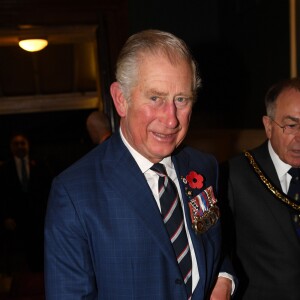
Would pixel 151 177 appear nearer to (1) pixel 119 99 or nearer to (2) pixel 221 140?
(1) pixel 119 99

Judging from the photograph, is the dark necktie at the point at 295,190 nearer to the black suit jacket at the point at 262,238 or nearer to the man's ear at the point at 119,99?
the black suit jacket at the point at 262,238

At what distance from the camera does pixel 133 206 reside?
133cm

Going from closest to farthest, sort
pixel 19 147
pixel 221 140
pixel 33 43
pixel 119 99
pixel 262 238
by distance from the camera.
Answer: pixel 119 99 < pixel 262 238 < pixel 221 140 < pixel 33 43 < pixel 19 147

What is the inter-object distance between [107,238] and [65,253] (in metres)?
0.13

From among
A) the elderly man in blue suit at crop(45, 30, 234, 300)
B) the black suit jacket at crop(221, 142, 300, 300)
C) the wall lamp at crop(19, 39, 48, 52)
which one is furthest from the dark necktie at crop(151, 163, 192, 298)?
the wall lamp at crop(19, 39, 48, 52)

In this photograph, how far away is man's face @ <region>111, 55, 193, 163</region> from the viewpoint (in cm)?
128

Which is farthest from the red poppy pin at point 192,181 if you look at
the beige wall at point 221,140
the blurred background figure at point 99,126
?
the beige wall at point 221,140

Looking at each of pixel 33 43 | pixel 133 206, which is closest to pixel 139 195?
pixel 133 206

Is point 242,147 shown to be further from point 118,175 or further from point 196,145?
point 118,175

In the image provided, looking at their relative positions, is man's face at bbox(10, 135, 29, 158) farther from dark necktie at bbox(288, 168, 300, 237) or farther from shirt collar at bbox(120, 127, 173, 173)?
shirt collar at bbox(120, 127, 173, 173)

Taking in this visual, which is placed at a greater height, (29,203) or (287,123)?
(287,123)

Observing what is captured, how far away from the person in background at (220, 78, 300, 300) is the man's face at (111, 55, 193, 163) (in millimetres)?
762

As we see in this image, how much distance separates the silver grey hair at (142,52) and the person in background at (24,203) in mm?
4032

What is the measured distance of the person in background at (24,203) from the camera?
5254 mm
